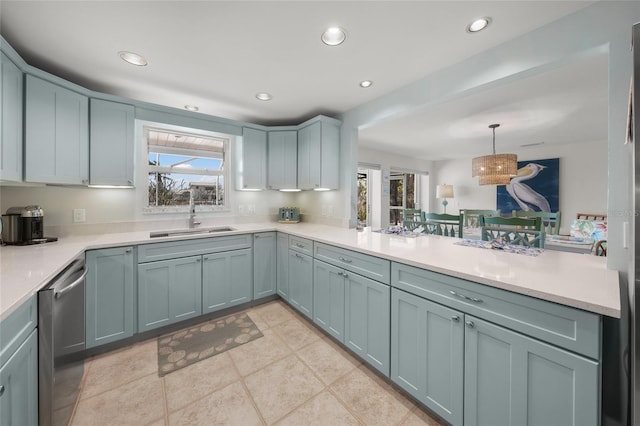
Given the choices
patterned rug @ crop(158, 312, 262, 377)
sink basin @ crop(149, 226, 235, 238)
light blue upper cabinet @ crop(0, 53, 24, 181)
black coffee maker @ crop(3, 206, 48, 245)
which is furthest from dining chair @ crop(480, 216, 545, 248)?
black coffee maker @ crop(3, 206, 48, 245)

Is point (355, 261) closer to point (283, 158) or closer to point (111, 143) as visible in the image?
point (283, 158)

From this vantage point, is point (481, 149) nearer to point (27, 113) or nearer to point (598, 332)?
point (598, 332)

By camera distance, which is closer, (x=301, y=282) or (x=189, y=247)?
(x=189, y=247)

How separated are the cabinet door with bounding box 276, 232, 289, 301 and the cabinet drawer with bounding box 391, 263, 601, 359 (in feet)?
5.17

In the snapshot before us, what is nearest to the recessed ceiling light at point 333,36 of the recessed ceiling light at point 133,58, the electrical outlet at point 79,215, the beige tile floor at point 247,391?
the recessed ceiling light at point 133,58

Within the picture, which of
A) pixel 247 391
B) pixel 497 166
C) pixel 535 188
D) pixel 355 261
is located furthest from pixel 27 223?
pixel 535 188

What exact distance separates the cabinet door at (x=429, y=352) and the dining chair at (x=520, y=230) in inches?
50.6

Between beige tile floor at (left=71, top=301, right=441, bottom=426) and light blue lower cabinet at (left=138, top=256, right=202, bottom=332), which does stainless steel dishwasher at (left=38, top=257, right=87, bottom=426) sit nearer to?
beige tile floor at (left=71, top=301, right=441, bottom=426)

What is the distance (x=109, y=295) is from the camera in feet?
6.38

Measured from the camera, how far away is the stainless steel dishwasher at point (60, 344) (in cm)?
112

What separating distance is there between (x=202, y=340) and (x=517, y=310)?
2.33m

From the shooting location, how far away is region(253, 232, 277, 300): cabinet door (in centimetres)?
275

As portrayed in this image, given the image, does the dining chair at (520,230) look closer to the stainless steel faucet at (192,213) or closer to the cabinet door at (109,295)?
the stainless steel faucet at (192,213)

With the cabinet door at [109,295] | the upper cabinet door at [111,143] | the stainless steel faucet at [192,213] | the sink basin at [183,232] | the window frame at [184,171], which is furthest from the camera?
the stainless steel faucet at [192,213]
